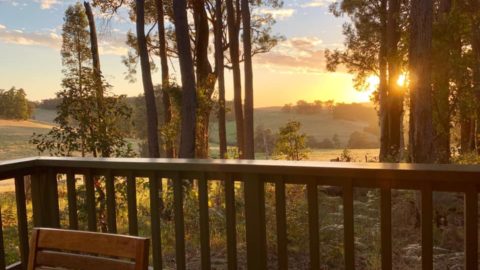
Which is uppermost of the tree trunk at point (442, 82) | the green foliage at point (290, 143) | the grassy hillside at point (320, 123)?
the tree trunk at point (442, 82)

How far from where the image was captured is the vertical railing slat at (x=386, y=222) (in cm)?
192

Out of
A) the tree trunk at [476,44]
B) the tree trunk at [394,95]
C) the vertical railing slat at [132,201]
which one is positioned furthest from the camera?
the tree trunk at [394,95]

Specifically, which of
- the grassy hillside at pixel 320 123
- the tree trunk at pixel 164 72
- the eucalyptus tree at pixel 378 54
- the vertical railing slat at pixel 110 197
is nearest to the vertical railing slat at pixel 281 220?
the vertical railing slat at pixel 110 197

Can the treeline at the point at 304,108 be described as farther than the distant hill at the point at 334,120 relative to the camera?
Yes

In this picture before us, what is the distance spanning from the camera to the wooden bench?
1.34 metres

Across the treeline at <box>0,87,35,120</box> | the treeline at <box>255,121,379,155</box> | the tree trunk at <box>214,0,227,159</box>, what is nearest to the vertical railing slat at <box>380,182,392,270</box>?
the tree trunk at <box>214,0,227,159</box>

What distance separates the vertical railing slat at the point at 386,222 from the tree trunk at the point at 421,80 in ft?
14.2

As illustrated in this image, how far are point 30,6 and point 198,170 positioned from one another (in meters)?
16.0

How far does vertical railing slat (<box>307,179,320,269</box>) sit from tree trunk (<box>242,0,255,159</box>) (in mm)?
10067

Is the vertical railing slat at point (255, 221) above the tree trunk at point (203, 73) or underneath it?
underneath

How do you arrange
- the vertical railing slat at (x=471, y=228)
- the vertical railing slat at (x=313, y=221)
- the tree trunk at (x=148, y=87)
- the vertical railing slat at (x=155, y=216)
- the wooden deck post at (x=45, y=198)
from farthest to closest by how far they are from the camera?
the tree trunk at (x=148, y=87), the wooden deck post at (x=45, y=198), the vertical railing slat at (x=155, y=216), the vertical railing slat at (x=313, y=221), the vertical railing slat at (x=471, y=228)

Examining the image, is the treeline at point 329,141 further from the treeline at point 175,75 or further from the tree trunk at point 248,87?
the tree trunk at point 248,87

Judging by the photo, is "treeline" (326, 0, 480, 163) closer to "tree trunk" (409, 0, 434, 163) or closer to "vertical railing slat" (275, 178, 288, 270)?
"tree trunk" (409, 0, 434, 163)

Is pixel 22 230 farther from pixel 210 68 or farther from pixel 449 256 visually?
pixel 210 68
